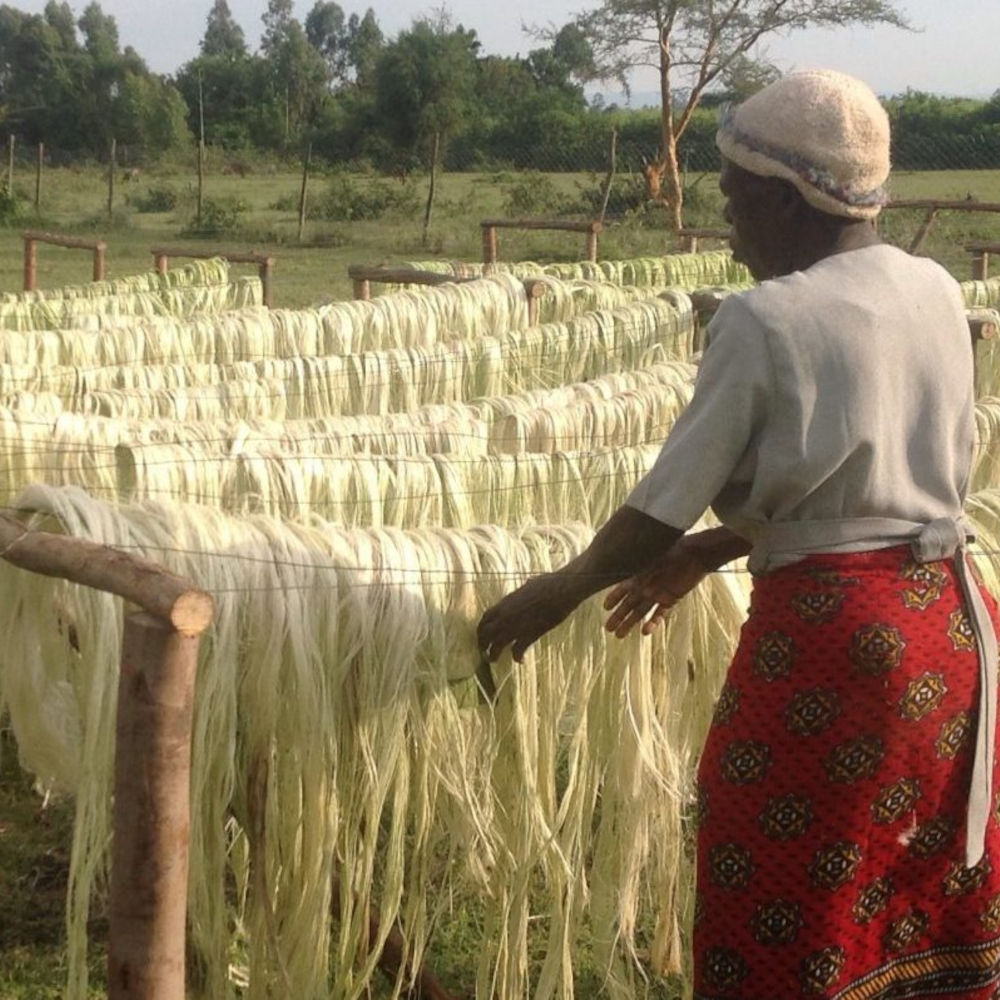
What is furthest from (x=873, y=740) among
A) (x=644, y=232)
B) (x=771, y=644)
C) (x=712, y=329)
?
(x=644, y=232)

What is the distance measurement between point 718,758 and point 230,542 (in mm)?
903

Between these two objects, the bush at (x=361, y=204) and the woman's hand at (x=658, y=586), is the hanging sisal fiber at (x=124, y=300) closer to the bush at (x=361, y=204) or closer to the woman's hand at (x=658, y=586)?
the woman's hand at (x=658, y=586)

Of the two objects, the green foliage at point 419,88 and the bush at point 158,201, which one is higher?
the green foliage at point 419,88

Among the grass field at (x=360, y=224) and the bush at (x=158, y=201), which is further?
the bush at (x=158, y=201)

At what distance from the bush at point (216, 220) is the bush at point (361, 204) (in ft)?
4.95

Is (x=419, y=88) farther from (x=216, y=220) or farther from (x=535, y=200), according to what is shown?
(x=216, y=220)

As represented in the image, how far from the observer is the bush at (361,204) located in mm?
24172

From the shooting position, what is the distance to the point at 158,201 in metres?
26.3

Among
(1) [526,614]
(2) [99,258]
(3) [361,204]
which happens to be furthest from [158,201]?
(1) [526,614]

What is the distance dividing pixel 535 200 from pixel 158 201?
22.5ft

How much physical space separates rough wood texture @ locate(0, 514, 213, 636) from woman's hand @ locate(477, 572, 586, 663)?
637 millimetres

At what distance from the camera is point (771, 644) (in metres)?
2.19

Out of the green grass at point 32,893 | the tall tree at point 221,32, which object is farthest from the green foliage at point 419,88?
the tall tree at point 221,32

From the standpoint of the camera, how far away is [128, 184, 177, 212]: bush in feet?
85.5
